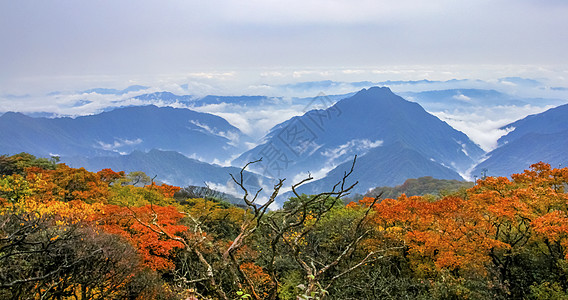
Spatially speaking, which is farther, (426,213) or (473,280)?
(426,213)

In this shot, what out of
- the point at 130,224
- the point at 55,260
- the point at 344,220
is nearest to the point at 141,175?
the point at 130,224

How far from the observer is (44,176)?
38.7 metres

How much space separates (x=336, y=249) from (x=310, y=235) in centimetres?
294

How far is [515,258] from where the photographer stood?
77.4 ft

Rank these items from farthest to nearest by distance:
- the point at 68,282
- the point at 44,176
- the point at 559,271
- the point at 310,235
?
the point at 44,176
the point at 310,235
the point at 559,271
the point at 68,282

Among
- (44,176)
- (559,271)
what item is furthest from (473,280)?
(44,176)

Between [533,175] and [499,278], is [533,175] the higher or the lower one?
the higher one

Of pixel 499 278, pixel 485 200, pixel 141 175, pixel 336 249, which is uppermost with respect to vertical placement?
pixel 485 200

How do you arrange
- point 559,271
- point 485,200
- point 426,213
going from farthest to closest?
1. point 426,213
2. point 485,200
3. point 559,271

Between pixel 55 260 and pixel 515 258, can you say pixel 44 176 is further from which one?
pixel 515 258

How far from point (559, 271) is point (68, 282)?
25575 mm

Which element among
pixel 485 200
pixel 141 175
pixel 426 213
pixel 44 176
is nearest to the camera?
pixel 485 200

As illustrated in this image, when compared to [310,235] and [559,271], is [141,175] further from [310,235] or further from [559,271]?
[559,271]

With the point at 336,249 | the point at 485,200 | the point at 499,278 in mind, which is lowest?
the point at 336,249
